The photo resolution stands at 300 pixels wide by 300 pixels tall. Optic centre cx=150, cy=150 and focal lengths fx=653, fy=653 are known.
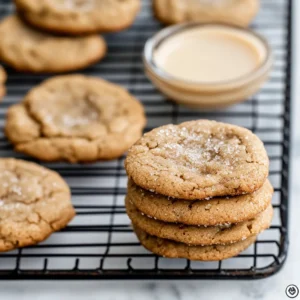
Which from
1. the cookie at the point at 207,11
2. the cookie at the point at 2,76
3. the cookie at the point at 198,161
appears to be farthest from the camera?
the cookie at the point at 207,11

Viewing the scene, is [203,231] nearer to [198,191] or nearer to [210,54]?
[198,191]

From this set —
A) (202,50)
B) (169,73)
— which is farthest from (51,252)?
(202,50)

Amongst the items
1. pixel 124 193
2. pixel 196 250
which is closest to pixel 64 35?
pixel 124 193

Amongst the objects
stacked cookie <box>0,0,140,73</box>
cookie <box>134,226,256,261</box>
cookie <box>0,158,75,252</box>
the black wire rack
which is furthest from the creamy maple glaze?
cookie <box>134,226,256,261</box>

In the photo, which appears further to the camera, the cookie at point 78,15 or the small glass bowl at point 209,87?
the cookie at point 78,15

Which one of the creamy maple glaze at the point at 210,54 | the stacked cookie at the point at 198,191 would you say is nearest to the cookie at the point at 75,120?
the creamy maple glaze at the point at 210,54

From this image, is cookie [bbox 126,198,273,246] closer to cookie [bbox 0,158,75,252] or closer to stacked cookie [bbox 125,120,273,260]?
stacked cookie [bbox 125,120,273,260]

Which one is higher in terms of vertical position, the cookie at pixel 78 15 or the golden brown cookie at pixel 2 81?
the cookie at pixel 78 15

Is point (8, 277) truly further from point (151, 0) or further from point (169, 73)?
point (151, 0)

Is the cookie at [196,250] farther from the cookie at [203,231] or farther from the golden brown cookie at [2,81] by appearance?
the golden brown cookie at [2,81]
